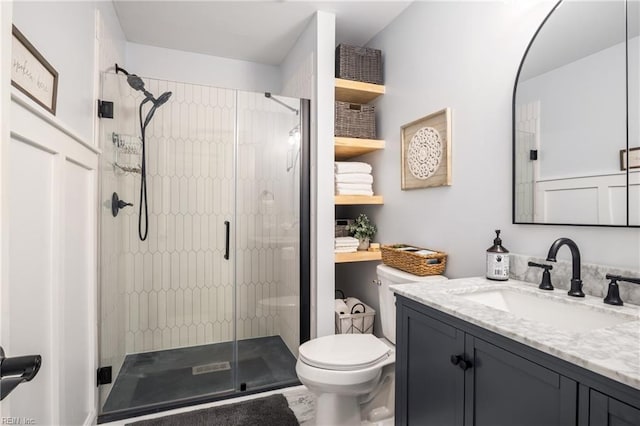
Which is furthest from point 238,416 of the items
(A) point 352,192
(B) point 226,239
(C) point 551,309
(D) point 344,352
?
(C) point 551,309

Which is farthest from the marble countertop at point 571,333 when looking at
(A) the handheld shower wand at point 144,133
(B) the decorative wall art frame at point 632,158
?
(A) the handheld shower wand at point 144,133

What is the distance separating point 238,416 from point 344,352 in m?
0.75

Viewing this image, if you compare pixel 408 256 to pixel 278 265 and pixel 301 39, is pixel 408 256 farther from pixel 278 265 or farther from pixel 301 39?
pixel 301 39

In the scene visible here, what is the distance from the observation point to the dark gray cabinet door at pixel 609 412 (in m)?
0.61

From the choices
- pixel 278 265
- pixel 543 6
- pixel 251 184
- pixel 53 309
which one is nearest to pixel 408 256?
pixel 278 265

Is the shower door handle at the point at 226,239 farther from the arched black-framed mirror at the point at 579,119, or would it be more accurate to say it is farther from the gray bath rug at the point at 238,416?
the arched black-framed mirror at the point at 579,119

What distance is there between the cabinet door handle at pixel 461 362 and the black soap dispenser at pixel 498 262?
0.56 metres

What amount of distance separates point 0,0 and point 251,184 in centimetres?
175

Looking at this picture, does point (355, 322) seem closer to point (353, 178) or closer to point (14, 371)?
point (353, 178)

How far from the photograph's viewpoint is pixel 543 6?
4.45 ft

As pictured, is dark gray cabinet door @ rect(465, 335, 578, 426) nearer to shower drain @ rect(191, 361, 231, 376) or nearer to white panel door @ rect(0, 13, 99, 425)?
white panel door @ rect(0, 13, 99, 425)

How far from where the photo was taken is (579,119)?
122cm

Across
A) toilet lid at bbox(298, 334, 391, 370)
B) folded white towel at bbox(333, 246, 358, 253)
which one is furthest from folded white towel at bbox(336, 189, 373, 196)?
toilet lid at bbox(298, 334, 391, 370)

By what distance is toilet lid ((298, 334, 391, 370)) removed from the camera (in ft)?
5.10
